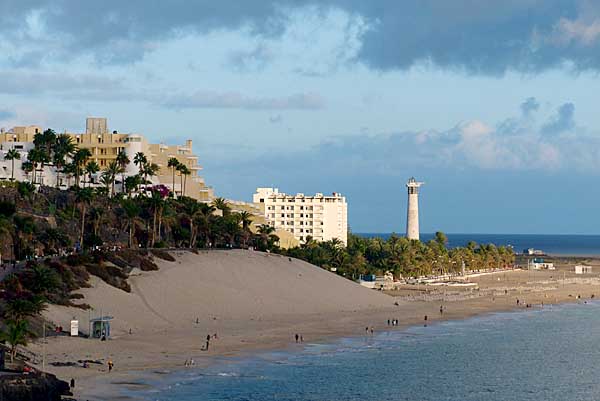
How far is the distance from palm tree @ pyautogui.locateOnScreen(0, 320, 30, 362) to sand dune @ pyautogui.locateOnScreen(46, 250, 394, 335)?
15.3 meters

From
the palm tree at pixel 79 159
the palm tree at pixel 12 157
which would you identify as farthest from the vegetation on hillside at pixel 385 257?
the palm tree at pixel 12 157

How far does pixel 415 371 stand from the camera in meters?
74.3

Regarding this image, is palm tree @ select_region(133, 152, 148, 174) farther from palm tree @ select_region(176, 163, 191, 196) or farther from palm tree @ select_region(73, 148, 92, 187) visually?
palm tree @ select_region(73, 148, 92, 187)

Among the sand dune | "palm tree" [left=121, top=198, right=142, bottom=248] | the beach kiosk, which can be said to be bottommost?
the beach kiosk

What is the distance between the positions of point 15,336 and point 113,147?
90901 mm

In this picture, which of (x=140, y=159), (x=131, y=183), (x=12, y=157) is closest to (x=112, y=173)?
(x=131, y=183)

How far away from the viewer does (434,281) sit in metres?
166

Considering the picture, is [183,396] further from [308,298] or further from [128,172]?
[128,172]

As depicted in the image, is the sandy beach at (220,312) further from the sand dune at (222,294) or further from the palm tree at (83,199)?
the palm tree at (83,199)

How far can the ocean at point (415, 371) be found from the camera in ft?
212

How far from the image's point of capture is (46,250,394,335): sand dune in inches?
3593

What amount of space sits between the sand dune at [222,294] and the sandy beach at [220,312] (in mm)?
131

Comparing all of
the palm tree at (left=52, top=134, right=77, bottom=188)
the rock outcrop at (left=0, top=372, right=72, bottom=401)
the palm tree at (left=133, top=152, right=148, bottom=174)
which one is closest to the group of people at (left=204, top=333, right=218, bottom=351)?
the rock outcrop at (left=0, top=372, right=72, bottom=401)

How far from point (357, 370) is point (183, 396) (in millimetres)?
16996
